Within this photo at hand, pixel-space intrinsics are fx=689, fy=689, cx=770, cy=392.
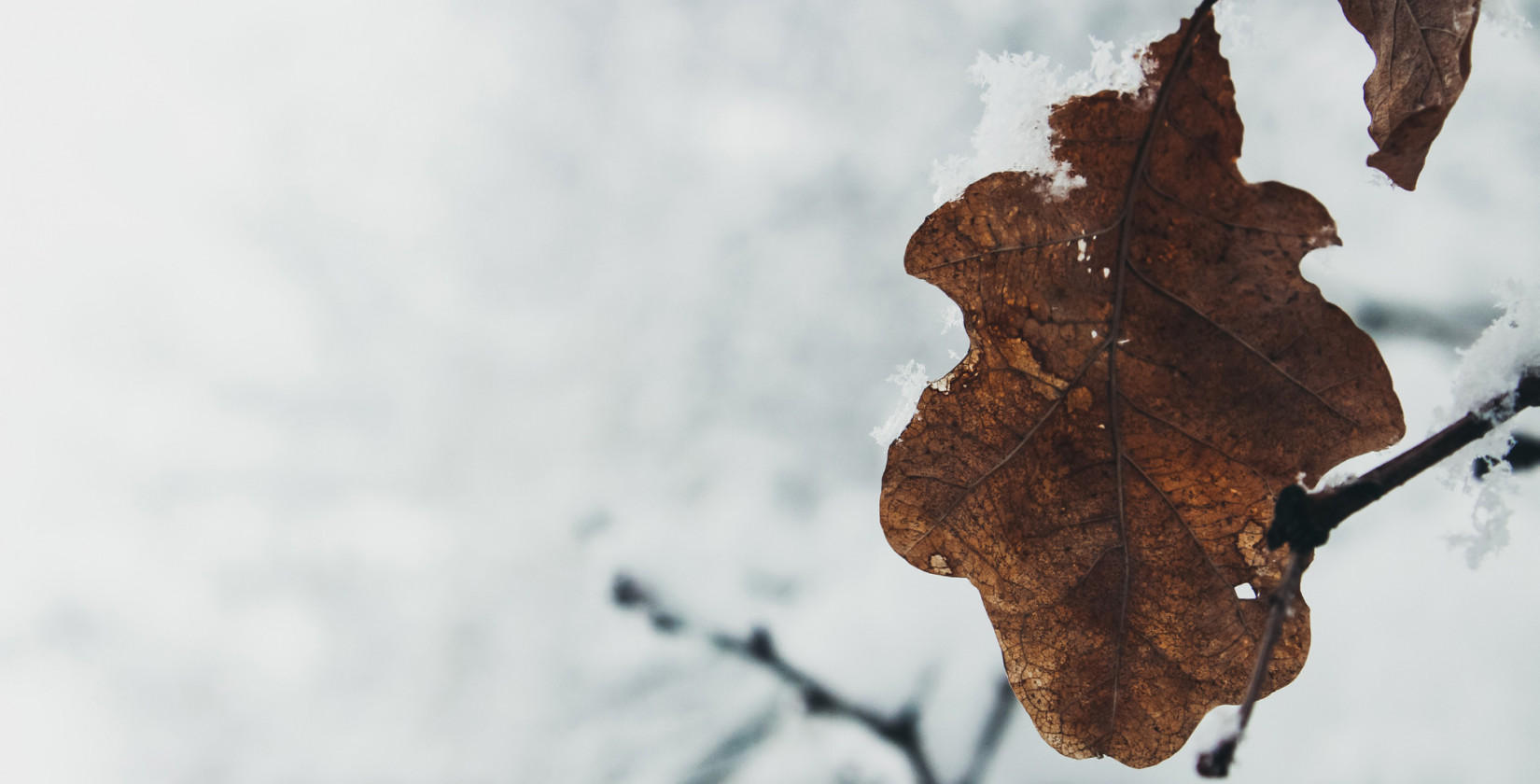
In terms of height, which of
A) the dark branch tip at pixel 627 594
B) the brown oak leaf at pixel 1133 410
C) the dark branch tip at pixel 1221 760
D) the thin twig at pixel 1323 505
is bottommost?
the dark branch tip at pixel 1221 760

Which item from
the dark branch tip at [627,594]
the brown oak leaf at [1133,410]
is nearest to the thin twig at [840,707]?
the dark branch tip at [627,594]

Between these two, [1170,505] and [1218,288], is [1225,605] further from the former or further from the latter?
[1218,288]

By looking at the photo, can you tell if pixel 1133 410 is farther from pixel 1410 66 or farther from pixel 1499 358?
pixel 1410 66

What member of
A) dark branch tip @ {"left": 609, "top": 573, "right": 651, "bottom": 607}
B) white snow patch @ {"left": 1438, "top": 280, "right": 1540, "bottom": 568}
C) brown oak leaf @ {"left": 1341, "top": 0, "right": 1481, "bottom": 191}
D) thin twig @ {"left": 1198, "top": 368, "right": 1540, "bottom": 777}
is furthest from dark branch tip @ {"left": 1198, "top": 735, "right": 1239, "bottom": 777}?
dark branch tip @ {"left": 609, "top": 573, "right": 651, "bottom": 607}

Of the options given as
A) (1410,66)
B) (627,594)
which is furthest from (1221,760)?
(627,594)

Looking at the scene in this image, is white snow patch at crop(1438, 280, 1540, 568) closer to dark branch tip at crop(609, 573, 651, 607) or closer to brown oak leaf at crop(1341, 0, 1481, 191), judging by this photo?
brown oak leaf at crop(1341, 0, 1481, 191)

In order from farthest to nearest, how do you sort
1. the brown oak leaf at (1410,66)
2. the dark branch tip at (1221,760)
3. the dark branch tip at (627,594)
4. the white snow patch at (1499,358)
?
1. the dark branch tip at (627,594)
2. the brown oak leaf at (1410,66)
3. the white snow patch at (1499,358)
4. the dark branch tip at (1221,760)

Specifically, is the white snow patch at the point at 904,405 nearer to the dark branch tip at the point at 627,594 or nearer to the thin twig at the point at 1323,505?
the thin twig at the point at 1323,505

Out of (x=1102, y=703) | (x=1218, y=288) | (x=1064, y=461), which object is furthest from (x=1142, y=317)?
(x=1102, y=703)
